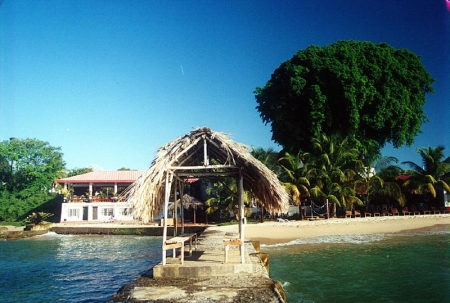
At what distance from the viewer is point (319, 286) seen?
10711mm

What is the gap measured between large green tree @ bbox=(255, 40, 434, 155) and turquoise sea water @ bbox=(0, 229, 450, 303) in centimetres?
1036

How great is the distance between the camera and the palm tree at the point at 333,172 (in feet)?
85.9

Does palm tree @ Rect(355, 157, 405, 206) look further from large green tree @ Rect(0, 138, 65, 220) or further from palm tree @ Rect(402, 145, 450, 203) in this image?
large green tree @ Rect(0, 138, 65, 220)

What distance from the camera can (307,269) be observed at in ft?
42.9

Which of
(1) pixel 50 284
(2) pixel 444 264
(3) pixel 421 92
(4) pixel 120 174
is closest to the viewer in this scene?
(1) pixel 50 284

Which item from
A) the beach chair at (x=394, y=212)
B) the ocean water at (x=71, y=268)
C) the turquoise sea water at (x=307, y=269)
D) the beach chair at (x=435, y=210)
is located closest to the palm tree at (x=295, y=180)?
the turquoise sea water at (x=307, y=269)

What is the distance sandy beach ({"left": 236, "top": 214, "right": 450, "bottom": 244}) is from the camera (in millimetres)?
22109

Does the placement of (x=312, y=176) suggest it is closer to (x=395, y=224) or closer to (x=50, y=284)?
(x=395, y=224)

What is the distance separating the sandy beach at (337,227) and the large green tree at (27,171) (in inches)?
1122

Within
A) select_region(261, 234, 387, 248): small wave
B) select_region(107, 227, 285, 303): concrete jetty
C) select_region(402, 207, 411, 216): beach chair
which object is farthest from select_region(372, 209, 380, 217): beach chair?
select_region(107, 227, 285, 303): concrete jetty

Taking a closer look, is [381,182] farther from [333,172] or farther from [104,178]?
[104,178]

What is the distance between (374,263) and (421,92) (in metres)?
23.4

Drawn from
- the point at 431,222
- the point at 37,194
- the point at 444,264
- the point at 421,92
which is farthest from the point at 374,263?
the point at 37,194

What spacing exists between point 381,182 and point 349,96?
7.04 m
